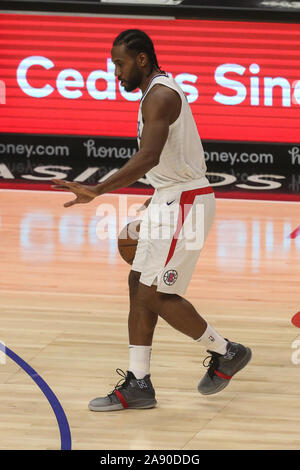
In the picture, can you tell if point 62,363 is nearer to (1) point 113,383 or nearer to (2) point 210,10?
(1) point 113,383

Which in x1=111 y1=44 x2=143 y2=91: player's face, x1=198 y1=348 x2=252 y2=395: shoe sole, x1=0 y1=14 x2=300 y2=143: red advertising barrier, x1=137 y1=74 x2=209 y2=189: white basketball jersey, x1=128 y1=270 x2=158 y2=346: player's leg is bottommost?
x1=198 y1=348 x2=252 y2=395: shoe sole

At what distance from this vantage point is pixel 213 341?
5172mm

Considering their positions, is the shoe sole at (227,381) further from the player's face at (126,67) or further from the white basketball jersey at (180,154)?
the player's face at (126,67)

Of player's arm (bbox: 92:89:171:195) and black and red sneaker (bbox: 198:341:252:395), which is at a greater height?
player's arm (bbox: 92:89:171:195)

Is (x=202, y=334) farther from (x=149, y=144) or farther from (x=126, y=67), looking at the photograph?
(x=126, y=67)

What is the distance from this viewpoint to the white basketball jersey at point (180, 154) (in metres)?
4.93

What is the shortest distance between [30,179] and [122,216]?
6.19ft

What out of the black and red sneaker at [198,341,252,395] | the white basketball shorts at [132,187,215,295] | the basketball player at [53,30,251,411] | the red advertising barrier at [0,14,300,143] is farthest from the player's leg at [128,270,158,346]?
the red advertising barrier at [0,14,300,143]

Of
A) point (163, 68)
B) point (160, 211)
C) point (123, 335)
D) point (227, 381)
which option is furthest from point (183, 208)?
point (163, 68)

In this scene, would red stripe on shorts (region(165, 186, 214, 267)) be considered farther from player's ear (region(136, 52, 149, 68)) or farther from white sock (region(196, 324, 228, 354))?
player's ear (region(136, 52, 149, 68))

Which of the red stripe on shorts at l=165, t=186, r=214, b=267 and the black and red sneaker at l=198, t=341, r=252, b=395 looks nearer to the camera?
the red stripe on shorts at l=165, t=186, r=214, b=267

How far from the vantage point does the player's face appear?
491 centimetres

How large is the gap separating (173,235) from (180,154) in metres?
0.39
